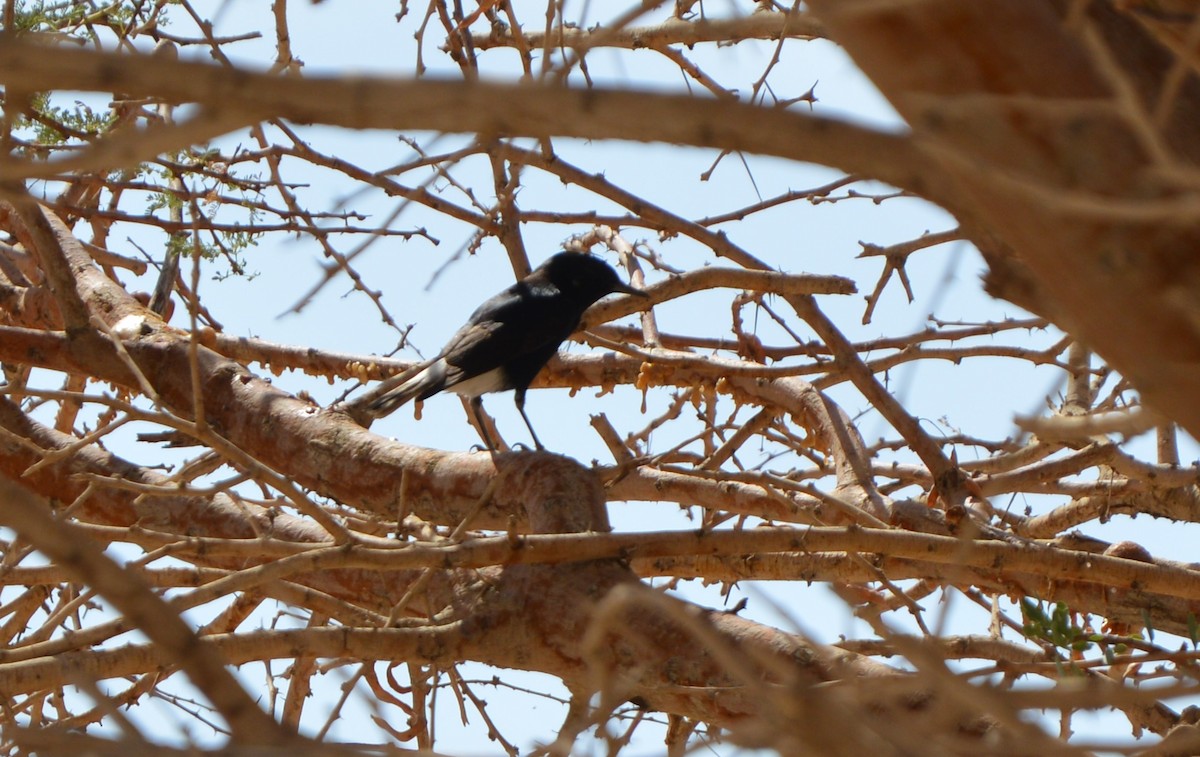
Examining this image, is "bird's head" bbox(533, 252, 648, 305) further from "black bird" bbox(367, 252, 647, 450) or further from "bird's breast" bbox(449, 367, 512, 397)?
"bird's breast" bbox(449, 367, 512, 397)

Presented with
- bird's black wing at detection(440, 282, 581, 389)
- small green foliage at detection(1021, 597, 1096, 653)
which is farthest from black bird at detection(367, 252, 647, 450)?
small green foliage at detection(1021, 597, 1096, 653)

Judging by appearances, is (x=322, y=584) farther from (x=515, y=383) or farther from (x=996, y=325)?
(x=515, y=383)

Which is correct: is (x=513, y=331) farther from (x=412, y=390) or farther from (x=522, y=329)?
(x=412, y=390)

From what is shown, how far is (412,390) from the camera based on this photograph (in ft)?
16.8

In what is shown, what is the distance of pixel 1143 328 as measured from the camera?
111 cm

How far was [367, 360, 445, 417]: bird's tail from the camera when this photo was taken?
4.56 metres

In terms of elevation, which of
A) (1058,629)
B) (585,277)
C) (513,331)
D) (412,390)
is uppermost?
(585,277)

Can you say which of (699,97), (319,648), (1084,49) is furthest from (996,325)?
(699,97)

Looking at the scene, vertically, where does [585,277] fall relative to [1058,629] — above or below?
above

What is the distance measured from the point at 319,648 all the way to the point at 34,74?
4.86 ft

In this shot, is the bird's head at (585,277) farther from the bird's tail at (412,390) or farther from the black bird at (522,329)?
the bird's tail at (412,390)

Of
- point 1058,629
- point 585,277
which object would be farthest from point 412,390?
point 1058,629

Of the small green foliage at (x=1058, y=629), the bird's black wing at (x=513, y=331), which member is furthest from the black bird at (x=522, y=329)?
the small green foliage at (x=1058, y=629)

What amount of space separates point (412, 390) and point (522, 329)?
1116mm
